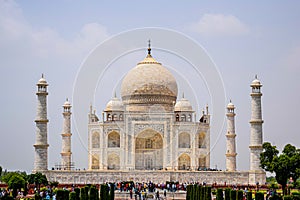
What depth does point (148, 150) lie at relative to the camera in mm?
39531

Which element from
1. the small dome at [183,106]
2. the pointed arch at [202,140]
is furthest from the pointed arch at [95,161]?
the pointed arch at [202,140]

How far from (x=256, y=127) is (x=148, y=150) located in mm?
6825

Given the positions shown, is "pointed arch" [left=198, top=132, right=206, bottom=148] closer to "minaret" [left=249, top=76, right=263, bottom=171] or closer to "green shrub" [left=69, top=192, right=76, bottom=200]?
"minaret" [left=249, top=76, right=263, bottom=171]

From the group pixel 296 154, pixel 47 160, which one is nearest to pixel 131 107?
pixel 47 160

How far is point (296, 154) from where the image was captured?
29.8 metres

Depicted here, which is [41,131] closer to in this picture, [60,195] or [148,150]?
[148,150]

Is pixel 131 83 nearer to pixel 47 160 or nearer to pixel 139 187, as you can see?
pixel 47 160

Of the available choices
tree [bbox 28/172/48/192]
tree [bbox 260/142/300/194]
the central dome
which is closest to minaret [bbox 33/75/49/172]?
tree [bbox 28/172/48/192]

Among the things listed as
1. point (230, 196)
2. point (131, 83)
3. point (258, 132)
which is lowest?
point (230, 196)

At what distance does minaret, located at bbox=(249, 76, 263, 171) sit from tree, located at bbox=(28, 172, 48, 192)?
10.6 meters

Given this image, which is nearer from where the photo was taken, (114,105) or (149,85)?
(114,105)

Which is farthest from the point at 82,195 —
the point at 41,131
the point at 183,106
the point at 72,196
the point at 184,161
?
the point at 183,106

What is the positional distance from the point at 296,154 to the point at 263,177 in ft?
19.1

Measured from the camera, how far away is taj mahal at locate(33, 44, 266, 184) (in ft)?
118
